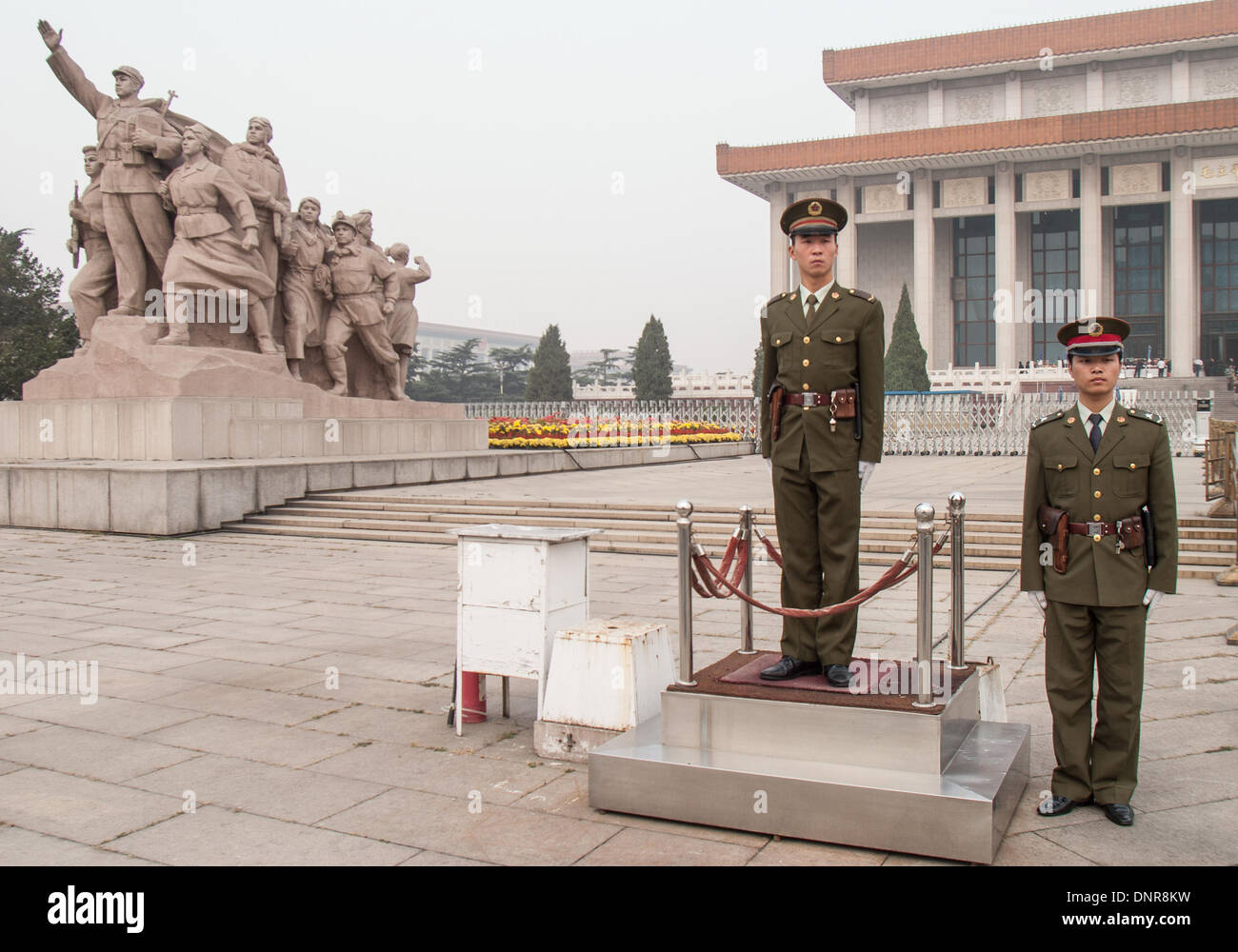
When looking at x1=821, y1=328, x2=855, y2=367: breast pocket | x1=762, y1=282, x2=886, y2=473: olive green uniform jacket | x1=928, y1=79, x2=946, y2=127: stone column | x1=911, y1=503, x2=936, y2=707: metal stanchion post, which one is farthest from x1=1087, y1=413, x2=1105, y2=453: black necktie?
x1=928, y1=79, x2=946, y2=127: stone column

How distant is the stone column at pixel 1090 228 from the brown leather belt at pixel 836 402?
4347 cm

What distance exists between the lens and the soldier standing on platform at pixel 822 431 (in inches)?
140

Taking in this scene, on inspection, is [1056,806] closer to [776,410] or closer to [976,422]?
[776,410]

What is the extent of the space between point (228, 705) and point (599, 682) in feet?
6.07

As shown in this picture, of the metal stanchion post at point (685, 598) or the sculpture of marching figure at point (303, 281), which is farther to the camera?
the sculpture of marching figure at point (303, 281)

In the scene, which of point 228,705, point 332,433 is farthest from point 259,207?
point 228,705

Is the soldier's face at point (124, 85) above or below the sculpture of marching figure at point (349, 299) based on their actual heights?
above

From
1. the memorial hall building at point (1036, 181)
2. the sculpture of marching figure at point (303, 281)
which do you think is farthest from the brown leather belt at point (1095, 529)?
the memorial hall building at point (1036, 181)

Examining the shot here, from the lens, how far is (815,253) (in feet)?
11.7

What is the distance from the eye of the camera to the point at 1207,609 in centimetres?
655

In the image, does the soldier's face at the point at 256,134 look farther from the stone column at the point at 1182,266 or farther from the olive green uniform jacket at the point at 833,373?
the stone column at the point at 1182,266

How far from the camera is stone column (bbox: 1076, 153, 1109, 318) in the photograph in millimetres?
42625

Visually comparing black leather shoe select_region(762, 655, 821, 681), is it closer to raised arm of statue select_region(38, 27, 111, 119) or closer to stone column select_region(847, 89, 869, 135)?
raised arm of statue select_region(38, 27, 111, 119)
